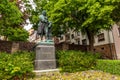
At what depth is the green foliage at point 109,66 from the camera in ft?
45.4

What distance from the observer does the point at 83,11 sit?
17359mm

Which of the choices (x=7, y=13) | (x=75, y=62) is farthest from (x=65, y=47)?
(x=7, y=13)

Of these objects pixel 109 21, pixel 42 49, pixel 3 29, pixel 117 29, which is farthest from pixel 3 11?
pixel 117 29

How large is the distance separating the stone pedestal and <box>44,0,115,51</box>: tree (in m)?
4.05

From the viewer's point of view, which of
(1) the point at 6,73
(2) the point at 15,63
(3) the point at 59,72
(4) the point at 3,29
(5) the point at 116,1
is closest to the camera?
(1) the point at 6,73

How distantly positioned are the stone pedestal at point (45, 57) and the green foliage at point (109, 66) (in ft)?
12.8

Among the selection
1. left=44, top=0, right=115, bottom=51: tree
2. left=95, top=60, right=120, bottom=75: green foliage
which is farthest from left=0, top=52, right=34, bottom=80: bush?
left=44, top=0, right=115, bottom=51: tree

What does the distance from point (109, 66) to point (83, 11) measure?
6.30 meters

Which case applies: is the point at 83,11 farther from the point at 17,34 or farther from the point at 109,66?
the point at 17,34

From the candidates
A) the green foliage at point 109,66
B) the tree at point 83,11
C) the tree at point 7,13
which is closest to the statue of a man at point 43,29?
the tree at point 83,11

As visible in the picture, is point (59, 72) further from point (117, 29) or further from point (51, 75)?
point (117, 29)

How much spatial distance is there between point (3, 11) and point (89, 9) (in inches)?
318

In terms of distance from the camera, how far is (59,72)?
1329 centimetres

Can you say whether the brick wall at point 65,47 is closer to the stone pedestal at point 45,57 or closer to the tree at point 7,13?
the tree at point 7,13
